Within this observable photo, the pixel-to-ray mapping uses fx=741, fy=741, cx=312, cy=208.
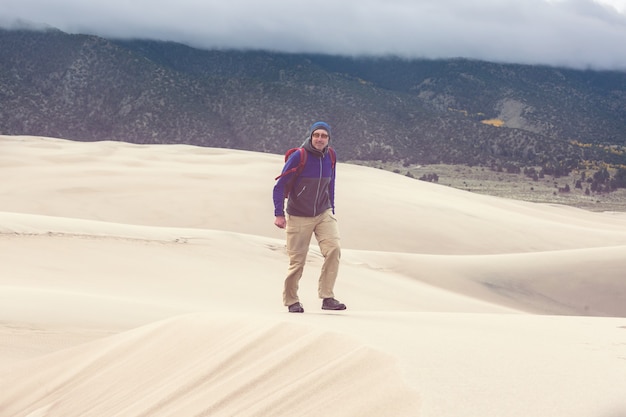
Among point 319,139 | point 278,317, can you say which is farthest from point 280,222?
point 278,317

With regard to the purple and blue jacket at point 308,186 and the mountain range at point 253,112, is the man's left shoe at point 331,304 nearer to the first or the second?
the purple and blue jacket at point 308,186

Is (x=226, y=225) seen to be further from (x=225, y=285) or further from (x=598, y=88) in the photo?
(x=598, y=88)

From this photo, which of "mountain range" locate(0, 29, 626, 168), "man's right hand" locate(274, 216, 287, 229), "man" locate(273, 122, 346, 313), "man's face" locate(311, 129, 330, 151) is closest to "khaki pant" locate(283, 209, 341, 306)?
"man" locate(273, 122, 346, 313)

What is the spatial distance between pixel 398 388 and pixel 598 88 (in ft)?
357

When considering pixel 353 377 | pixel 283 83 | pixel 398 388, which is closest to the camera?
pixel 398 388

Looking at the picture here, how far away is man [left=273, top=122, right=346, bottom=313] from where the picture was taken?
5547mm

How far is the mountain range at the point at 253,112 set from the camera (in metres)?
58.9

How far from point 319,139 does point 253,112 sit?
62268mm

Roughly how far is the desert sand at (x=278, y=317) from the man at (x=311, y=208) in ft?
1.00

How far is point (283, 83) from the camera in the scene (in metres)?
76.0

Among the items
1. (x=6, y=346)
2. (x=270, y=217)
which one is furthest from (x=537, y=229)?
(x=6, y=346)

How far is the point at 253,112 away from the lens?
67000 mm

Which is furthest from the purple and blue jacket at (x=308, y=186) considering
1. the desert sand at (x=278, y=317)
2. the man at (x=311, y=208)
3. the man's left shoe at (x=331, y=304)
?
the desert sand at (x=278, y=317)

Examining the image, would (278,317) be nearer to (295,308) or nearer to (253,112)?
(295,308)
